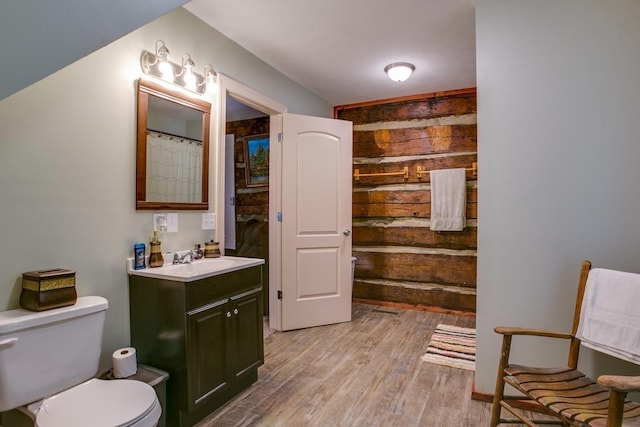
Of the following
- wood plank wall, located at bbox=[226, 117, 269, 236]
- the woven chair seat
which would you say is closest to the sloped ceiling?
the woven chair seat

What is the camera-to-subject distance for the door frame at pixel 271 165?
8.29ft

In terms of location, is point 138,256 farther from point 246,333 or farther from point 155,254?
point 246,333

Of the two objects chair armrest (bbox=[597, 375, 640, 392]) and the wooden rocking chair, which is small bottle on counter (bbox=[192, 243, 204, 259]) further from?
chair armrest (bbox=[597, 375, 640, 392])

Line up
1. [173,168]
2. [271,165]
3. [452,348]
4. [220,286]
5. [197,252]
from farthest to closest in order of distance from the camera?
[271,165], [452,348], [197,252], [173,168], [220,286]

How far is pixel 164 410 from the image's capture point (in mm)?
1761

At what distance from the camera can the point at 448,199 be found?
12.2ft

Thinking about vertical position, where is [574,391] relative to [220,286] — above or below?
below

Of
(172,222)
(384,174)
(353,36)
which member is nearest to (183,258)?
(172,222)

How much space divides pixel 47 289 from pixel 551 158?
2522 mm

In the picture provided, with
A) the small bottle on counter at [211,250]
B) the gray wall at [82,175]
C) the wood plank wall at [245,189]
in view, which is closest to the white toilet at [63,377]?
the gray wall at [82,175]

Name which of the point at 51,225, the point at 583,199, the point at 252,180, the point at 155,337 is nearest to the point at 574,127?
the point at 583,199

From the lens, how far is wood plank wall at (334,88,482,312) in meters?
3.78

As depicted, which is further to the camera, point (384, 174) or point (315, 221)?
point (384, 174)

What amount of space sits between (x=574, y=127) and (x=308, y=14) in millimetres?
1744
